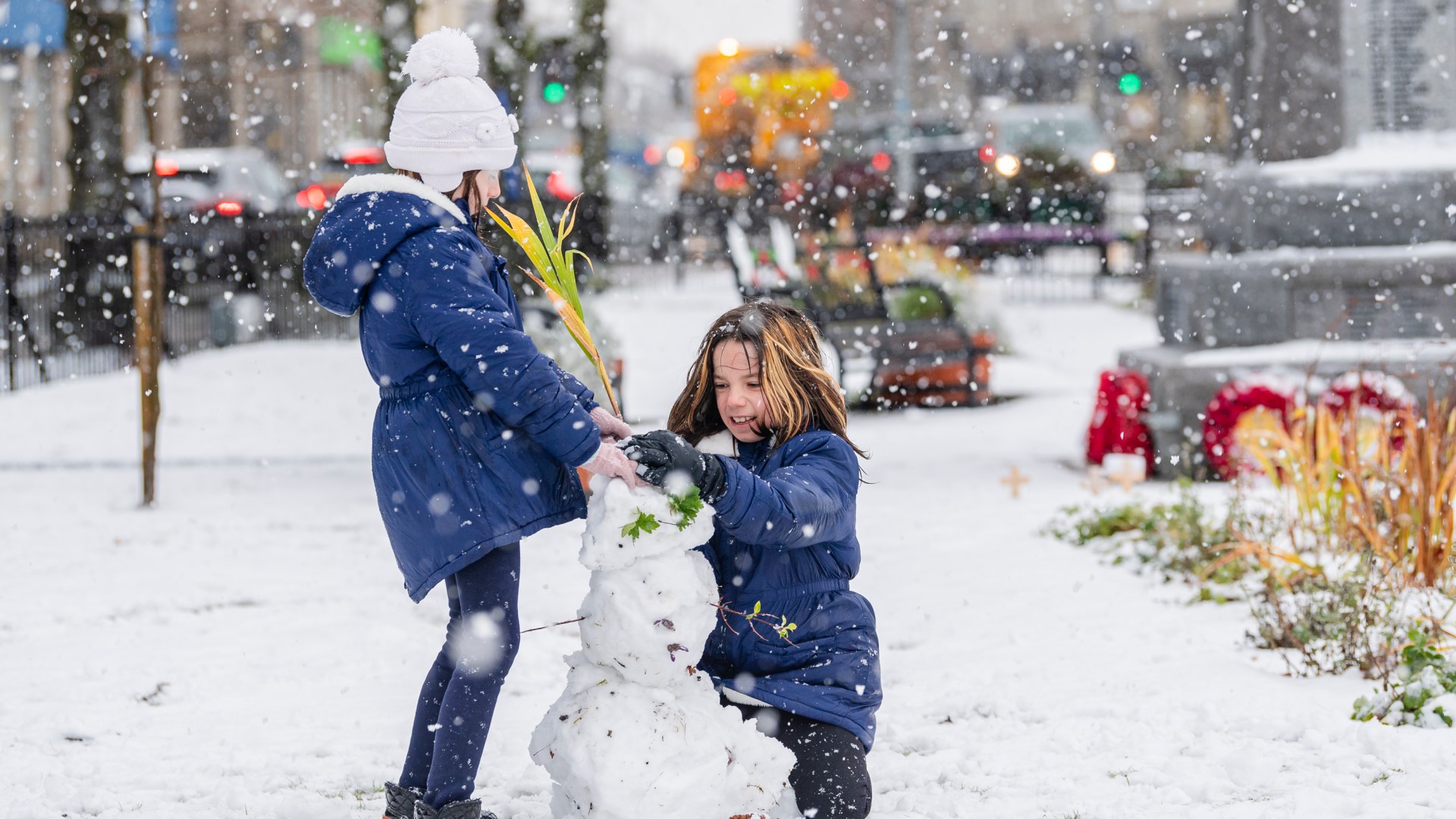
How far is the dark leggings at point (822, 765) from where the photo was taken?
3131mm

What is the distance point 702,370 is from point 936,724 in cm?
143

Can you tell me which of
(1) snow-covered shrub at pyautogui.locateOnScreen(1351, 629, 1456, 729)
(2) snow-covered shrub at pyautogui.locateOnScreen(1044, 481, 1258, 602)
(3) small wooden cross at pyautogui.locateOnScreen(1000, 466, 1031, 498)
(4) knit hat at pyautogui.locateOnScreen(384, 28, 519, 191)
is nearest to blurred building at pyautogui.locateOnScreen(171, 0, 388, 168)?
(3) small wooden cross at pyautogui.locateOnScreen(1000, 466, 1031, 498)

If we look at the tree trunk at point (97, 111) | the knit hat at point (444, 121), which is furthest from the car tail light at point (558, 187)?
the knit hat at point (444, 121)

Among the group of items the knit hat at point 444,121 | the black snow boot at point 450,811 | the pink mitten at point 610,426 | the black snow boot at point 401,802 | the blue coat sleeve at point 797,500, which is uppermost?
the knit hat at point 444,121

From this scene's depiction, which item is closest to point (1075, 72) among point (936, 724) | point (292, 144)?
point (292, 144)

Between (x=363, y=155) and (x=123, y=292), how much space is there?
3614 mm

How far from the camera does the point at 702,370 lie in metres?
3.28

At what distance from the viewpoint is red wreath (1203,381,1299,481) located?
7.10 metres

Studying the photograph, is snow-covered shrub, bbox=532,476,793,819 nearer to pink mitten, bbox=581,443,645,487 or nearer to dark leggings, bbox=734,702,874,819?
pink mitten, bbox=581,443,645,487

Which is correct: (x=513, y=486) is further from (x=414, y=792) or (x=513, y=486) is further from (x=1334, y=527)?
(x=1334, y=527)

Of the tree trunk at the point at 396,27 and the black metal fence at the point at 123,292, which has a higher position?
the tree trunk at the point at 396,27

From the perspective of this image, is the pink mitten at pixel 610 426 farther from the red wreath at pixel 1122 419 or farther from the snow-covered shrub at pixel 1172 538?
the red wreath at pixel 1122 419

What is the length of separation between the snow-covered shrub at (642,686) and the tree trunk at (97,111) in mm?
14461

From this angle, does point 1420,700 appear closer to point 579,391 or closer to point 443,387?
point 579,391
